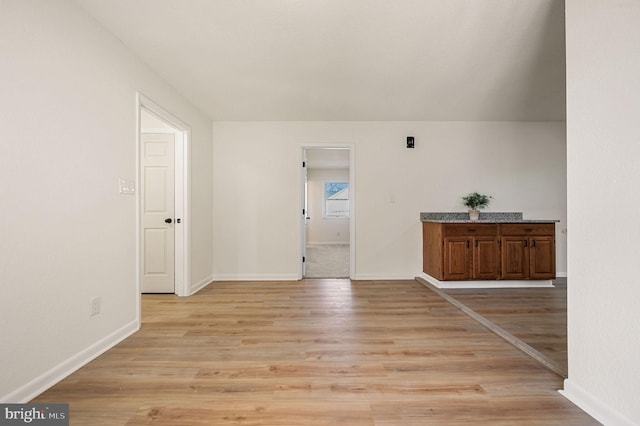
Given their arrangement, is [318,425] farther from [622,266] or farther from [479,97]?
[479,97]

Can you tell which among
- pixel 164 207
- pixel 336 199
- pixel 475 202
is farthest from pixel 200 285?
pixel 336 199

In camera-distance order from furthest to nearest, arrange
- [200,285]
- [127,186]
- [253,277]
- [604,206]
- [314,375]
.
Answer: [253,277], [200,285], [127,186], [314,375], [604,206]

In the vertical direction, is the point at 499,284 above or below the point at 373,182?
below

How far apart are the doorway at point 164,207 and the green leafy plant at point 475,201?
12.3 feet

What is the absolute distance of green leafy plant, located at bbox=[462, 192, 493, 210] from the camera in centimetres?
404

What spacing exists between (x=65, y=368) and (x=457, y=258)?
3.76m

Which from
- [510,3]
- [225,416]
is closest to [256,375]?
[225,416]

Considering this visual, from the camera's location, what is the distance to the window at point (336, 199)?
9.49m

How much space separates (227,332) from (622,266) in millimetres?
2444

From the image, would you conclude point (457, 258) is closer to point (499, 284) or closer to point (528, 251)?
point (499, 284)

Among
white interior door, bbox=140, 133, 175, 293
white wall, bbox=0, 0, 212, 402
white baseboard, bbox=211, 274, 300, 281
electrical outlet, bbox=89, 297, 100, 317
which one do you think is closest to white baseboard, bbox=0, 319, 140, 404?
white wall, bbox=0, 0, 212, 402

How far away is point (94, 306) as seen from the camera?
1.95m

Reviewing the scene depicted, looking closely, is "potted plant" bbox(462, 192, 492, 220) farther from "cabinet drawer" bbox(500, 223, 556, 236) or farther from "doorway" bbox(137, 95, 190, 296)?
"doorway" bbox(137, 95, 190, 296)

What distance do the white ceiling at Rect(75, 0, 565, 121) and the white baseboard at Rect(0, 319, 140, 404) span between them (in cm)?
224
